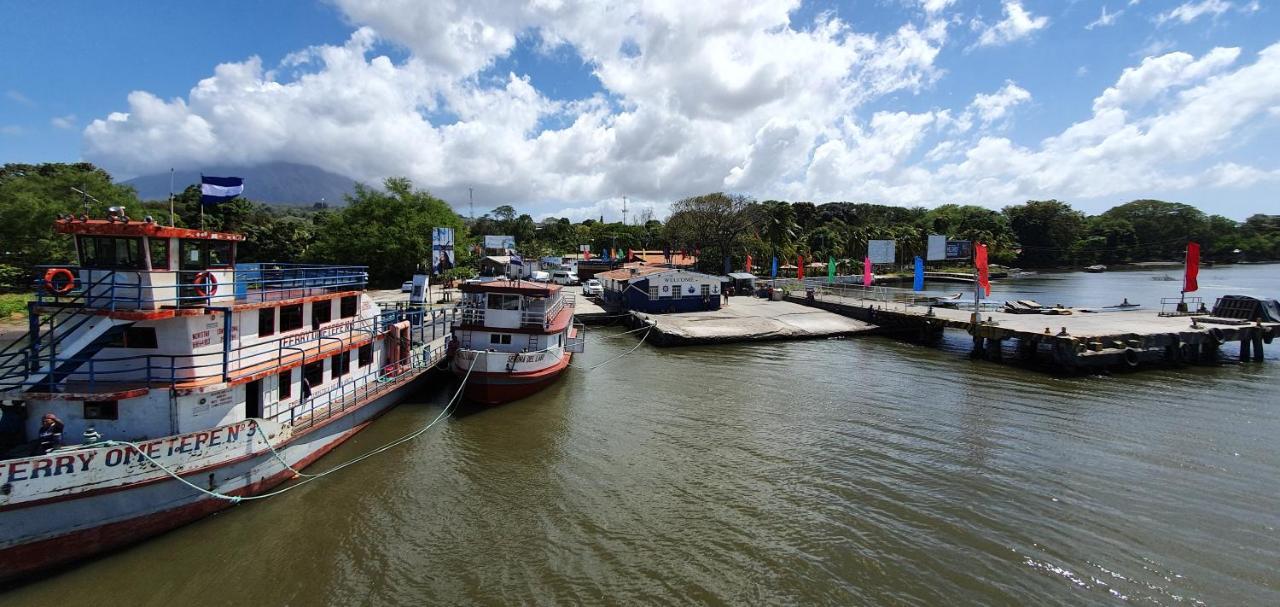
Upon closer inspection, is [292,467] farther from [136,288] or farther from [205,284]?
[136,288]

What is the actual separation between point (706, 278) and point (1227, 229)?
157748 millimetres

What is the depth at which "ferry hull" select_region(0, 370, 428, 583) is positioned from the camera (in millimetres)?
8859

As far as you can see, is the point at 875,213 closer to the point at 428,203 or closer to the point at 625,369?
the point at 428,203

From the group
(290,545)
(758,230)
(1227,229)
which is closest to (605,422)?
(290,545)

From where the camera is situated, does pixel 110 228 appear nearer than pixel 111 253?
Yes

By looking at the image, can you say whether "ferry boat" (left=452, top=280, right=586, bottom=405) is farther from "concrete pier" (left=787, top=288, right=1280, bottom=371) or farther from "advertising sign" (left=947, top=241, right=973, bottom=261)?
"advertising sign" (left=947, top=241, right=973, bottom=261)

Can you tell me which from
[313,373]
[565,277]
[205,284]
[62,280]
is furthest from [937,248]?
[62,280]

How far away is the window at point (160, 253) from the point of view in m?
11.6

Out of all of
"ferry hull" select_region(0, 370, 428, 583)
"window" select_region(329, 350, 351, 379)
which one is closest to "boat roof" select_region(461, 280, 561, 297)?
"window" select_region(329, 350, 351, 379)

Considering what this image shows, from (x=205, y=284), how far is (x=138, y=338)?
185 centimetres

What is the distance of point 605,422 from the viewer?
17.9 metres

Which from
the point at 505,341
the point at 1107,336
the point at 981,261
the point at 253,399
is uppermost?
the point at 981,261

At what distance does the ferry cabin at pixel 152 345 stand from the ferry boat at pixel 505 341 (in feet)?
19.0

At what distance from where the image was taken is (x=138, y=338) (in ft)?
37.9
